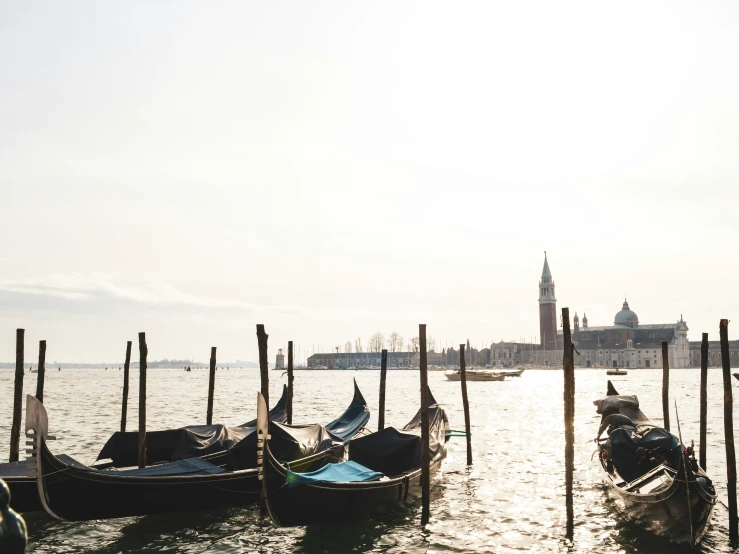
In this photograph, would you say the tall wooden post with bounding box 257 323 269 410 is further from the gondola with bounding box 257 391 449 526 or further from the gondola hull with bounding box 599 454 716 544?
the gondola hull with bounding box 599 454 716 544

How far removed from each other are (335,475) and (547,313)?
146 metres

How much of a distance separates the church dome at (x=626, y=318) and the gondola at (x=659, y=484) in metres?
154

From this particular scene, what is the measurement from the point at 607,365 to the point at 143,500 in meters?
152

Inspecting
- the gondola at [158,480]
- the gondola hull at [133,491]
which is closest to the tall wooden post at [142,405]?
the gondola at [158,480]

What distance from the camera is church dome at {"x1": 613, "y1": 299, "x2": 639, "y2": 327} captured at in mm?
161000

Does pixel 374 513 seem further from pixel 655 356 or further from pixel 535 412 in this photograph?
pixel 655 356

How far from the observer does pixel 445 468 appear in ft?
58.8

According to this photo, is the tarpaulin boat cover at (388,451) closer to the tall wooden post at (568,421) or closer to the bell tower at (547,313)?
the tall wooden post at (568,421)

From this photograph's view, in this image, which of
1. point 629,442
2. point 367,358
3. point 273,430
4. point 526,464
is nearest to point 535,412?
point 526,464

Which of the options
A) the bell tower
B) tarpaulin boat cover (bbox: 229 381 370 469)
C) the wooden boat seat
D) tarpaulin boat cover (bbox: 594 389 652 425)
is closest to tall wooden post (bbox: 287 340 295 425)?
tarpaulin boat cover (bbox: 229 381 370 469)

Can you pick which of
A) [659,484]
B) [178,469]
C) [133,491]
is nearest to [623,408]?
[659,484]

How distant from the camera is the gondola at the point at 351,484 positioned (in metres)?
10.8

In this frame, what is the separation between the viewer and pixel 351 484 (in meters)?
11.4

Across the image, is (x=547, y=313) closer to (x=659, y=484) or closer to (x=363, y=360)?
(x=363, y=360)
